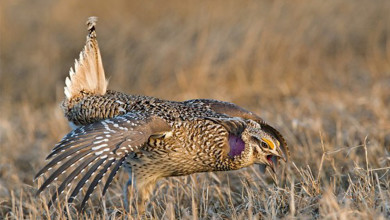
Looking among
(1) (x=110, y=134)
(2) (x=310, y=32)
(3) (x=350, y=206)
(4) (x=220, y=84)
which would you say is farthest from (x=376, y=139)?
(2) (x=310, y=32)

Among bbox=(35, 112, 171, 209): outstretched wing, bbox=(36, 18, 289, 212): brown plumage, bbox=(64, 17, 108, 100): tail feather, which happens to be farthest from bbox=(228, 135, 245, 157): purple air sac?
bbox=(64, 17, 108, 100): tail feather

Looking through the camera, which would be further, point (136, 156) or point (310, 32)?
point (310, 32)

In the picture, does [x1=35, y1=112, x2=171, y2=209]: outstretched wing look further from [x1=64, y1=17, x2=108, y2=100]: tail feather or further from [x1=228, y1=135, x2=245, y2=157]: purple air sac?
[x1=64, y1=17, x2=108, y2=100]: tail feather

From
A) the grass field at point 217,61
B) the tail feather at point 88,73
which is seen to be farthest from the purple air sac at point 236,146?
the grass field at point 217,61

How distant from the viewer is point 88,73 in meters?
4.61

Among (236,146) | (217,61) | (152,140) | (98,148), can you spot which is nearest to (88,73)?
(152,140)

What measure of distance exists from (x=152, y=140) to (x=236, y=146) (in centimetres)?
54

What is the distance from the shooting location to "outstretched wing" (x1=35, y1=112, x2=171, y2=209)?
3.57m

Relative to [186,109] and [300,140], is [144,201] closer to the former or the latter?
[186,109]

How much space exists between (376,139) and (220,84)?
3.15m

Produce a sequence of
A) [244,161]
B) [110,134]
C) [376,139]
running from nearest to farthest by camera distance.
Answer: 1. [110,134]
2. [244,161]
3. [376,139]

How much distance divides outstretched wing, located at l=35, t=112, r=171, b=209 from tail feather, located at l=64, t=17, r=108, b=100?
0.82 metres

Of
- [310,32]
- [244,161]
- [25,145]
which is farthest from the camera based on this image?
[310,32]

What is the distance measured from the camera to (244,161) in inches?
159
